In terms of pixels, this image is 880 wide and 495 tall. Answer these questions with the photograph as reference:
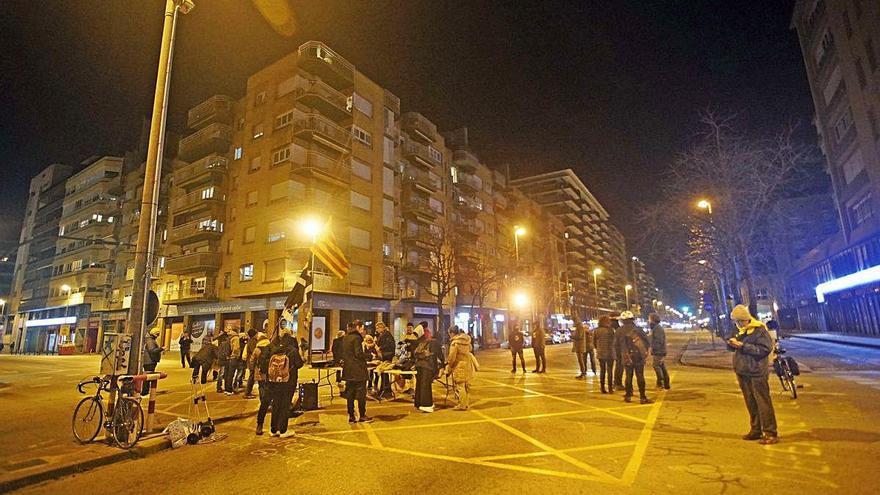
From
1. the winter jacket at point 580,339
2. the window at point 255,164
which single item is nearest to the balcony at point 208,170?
the window at point 255,164

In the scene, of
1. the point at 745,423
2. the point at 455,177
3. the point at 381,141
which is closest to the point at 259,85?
the point at 381,141

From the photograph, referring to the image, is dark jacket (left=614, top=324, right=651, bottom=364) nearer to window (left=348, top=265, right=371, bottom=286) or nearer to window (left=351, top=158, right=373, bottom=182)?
window (left=348, top=265, right=371, bottom=286)

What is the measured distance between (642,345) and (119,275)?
55579mm

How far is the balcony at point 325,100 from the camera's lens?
113ft

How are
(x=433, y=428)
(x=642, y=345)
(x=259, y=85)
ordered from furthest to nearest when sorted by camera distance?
(x=259, y=85)
(x=642, y=345)
(x=433, y=428)

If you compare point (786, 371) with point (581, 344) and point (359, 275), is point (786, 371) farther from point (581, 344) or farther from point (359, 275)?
point (359, 275)

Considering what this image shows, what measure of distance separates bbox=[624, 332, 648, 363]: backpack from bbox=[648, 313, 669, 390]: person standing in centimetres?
184

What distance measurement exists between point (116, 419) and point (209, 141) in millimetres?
37590

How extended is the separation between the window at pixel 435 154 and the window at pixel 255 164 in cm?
1713

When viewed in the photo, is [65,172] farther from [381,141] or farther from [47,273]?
[381,141]

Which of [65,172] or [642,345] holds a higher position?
[65,172]

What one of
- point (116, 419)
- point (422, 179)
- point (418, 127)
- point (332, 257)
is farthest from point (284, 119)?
point (116, 419)

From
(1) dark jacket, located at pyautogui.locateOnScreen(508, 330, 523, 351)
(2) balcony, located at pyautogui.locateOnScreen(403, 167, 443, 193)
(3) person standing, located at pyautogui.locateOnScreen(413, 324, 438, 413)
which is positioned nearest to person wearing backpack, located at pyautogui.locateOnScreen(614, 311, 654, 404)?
(3) person standing, located at pyautogui.locateOnScreen(413, 324, 438, 413)

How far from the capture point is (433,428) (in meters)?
8.09
